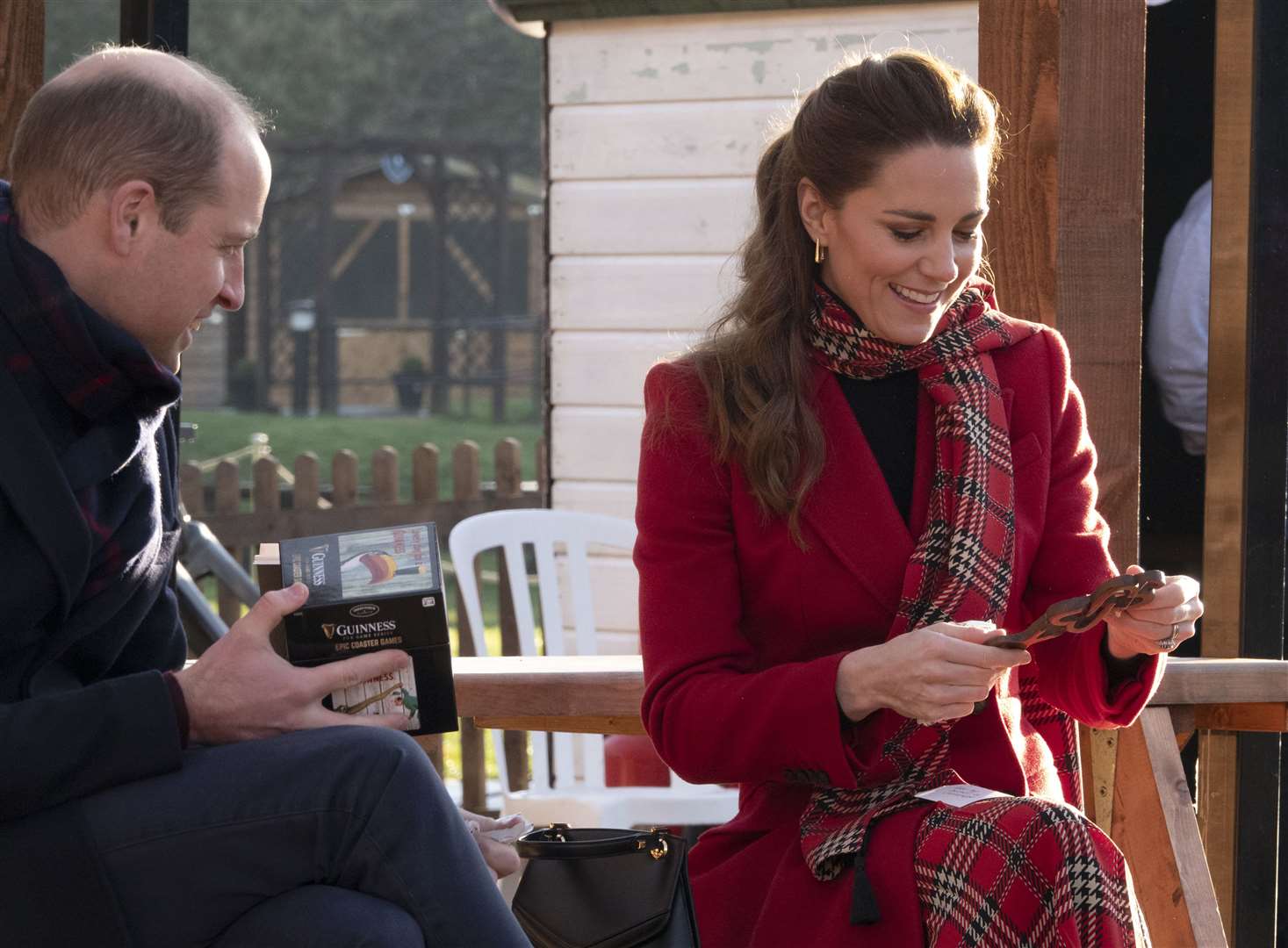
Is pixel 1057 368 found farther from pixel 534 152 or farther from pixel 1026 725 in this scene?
pixel 534 152

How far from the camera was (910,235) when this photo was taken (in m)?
2.14

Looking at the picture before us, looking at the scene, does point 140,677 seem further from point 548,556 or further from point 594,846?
point 548,556

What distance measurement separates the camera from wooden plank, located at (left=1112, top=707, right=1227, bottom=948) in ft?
6.93

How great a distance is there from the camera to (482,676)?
89.0 inches

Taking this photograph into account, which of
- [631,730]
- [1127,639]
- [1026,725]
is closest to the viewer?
[1127,639]

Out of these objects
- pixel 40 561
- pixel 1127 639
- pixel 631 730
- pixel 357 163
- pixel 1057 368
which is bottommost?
pixel 631 730

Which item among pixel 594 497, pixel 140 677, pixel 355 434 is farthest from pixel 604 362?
pixel 355 434

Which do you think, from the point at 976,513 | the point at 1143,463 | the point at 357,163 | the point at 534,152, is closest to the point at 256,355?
the point at 357,163

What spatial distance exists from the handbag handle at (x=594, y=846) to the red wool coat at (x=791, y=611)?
150mm

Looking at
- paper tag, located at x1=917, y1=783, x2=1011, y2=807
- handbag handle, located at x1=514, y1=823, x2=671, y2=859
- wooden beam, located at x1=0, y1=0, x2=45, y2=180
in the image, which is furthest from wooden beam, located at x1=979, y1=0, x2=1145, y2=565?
wooden beam, located at x1=0, y1=0, x2=45, y2=180

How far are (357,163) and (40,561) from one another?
21126mm

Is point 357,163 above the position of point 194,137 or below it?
above

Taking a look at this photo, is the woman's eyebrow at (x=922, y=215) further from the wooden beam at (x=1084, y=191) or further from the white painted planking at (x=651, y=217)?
the white painted planking at (x=651, y=217)

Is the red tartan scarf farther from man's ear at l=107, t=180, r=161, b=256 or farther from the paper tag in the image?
man's ear at l=107, t=180, r=161, b=256
